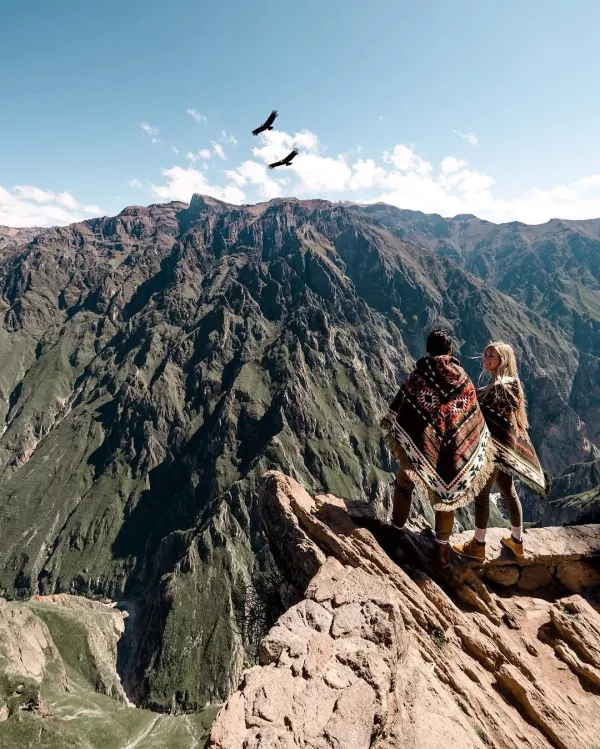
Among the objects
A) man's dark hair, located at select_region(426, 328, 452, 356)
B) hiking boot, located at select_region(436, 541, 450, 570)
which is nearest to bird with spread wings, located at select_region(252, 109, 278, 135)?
man's dark hair, located at select_region(426, 328, 452, 356)

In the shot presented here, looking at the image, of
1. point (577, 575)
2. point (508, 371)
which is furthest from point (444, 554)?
point (577, 575)

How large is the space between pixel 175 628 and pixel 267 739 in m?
115

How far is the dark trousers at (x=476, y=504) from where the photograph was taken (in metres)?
8.09

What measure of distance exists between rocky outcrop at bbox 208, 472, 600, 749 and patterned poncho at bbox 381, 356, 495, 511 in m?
2.11

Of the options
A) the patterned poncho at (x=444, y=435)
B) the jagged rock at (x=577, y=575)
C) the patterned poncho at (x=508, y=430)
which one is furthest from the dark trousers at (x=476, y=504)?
the jagged rock at (x=577, y=575)

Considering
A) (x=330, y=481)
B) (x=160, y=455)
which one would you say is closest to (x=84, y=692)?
(x=330, y=481)

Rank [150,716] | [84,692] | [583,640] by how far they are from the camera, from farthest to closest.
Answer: [84,692]
[150,716]
[583,640]

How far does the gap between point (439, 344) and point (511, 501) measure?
14.7ft

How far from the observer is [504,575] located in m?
9.78

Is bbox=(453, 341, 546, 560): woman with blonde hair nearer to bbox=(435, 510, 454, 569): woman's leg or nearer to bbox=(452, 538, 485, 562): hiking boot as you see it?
bbox=(452, 538, 485, 562): hiking boot

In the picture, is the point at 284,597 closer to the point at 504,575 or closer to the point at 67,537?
the point at 504,575

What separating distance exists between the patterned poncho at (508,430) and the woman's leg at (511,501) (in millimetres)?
325

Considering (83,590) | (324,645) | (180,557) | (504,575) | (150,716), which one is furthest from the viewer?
(83,590)

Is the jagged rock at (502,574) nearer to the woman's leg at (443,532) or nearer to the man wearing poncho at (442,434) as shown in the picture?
the woman's leg at (443,532)
